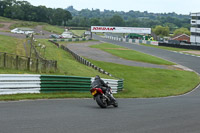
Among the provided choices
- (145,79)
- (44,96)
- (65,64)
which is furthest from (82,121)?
(65,64)

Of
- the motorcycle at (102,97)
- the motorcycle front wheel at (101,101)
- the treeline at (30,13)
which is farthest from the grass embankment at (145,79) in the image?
the treeline at (30,13)

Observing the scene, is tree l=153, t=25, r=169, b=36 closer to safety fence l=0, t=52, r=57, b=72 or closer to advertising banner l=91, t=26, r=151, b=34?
advertising banner l=91, t=26, r=151, b=34

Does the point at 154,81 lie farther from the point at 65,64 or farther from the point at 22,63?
the point at 22,63

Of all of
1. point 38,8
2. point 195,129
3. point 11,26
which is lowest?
point 195,129

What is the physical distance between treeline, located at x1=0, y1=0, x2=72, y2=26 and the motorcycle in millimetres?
118464

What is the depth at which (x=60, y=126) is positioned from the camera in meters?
9.29

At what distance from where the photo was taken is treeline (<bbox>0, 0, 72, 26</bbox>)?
419ft

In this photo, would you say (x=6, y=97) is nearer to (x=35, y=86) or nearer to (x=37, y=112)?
(x=35, y=86)

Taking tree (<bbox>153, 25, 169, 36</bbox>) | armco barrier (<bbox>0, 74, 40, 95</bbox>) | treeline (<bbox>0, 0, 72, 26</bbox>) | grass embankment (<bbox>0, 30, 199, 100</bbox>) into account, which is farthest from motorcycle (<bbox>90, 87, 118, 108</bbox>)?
tree (<bbox>153, 25, 169, 36</bbox>)

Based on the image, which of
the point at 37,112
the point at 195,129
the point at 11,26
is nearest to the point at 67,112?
the point at 37,112

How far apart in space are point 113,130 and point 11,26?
319 ft

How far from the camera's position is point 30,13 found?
440 ft

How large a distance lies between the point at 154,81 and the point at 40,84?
57.0 feet

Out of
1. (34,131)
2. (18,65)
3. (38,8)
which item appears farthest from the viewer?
(38,8)
